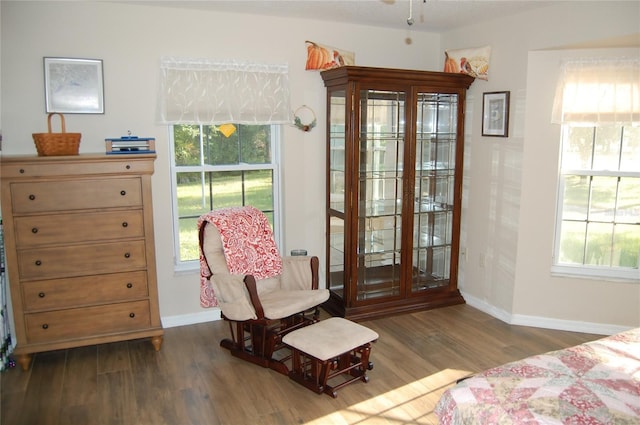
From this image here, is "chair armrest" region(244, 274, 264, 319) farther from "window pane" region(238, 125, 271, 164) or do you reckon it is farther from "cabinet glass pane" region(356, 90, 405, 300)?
"window pane" region(238, 125, 271, 164)

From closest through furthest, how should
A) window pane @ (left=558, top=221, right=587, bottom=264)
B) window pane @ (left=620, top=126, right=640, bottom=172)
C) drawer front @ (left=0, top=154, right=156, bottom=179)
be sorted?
drawer front @ (left=0, top=154, right=156, bottom=179), window pane @ (left=620, top=126, right=640, bottom=172), window pane @ (left=558, top=221, right=587, bottom=264)

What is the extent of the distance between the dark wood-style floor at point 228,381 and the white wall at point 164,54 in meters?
0.69

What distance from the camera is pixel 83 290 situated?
3.29 metres

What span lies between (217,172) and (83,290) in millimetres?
1390

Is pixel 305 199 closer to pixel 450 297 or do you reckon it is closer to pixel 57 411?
pixel 450 297

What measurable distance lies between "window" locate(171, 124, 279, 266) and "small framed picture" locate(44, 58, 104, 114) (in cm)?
62

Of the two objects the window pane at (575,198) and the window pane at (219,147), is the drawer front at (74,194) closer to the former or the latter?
the window pane at (219,147)

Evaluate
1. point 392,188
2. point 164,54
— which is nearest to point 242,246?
point 392,188

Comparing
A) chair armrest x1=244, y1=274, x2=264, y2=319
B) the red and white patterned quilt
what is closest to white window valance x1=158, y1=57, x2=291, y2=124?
the red and white patterned quilt

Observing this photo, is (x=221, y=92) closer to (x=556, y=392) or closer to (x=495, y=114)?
(x=495, y=114)

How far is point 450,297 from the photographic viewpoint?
4.47 meters

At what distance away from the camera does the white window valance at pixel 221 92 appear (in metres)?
3.69

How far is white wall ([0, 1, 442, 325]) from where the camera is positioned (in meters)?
3.35

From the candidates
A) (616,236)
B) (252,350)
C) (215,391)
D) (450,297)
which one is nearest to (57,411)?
(215,391)
